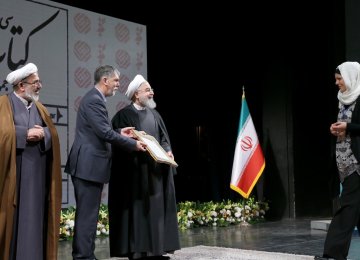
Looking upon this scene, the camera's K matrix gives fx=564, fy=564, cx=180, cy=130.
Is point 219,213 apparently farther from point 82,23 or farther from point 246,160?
point 82,23

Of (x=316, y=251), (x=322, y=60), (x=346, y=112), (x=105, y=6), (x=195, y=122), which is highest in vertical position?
(x=105, y=6)

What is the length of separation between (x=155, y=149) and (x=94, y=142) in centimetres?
42

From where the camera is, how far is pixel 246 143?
7684 millimetres

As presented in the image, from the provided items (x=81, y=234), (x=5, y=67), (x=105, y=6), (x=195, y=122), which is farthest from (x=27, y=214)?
(x=195, y=122)

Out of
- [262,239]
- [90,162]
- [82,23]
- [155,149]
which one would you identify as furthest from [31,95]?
[82,23]

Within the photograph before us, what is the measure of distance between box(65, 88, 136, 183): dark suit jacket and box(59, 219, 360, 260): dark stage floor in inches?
41.6

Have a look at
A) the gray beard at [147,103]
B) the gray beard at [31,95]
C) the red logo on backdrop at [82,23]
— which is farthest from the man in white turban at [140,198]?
the red logo on backdrop at [82,23]

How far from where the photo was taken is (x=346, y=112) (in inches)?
145

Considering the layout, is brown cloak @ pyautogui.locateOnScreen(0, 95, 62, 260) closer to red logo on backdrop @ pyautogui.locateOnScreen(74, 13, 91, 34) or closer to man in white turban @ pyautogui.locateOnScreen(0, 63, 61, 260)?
man in white turban @ pyautogui.locateOnScreen(0, 63, 61, 260)

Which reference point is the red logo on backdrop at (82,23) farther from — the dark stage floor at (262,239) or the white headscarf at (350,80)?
the white headscarf at (350,80)

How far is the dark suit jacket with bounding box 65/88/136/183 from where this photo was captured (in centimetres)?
381

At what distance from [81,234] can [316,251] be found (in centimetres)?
201

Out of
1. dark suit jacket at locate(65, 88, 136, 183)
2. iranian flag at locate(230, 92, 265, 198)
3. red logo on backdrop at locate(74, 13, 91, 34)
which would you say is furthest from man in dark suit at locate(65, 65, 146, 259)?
iranian flag at locate(230, 92, 265, 198)

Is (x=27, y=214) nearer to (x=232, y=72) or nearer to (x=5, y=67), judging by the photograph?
(x=5, y=67)
